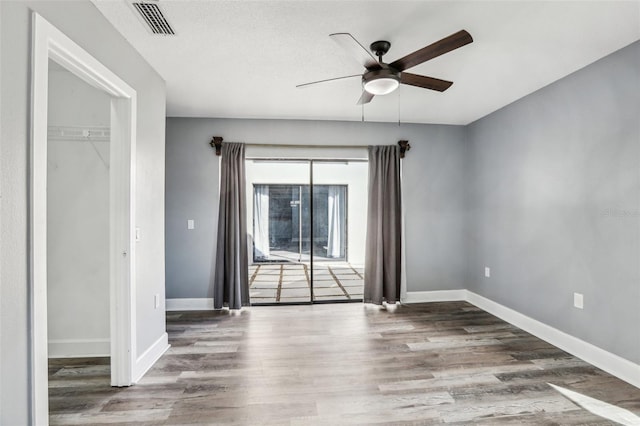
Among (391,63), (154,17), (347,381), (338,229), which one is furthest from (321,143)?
(347,381)

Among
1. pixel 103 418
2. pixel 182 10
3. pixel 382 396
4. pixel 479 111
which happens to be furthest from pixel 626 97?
pixel 103 418

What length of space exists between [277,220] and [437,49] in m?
3.33

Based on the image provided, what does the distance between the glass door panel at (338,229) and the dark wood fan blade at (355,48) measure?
7.84 ft

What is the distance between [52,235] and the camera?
8.84 feet

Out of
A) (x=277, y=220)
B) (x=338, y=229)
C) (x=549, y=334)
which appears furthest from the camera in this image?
(x=338, y=229)

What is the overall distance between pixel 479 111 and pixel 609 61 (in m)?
1.41

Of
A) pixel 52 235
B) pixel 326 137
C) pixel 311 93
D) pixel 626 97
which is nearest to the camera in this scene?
pixel 626 97

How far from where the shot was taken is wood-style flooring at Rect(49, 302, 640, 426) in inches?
76.5

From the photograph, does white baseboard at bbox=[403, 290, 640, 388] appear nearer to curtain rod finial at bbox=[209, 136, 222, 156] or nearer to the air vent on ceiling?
curtain rod finial at bbox=[209, 136, 222, 156]

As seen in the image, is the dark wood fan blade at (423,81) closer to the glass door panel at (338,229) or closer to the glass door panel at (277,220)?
the glass door panel at (338,229)

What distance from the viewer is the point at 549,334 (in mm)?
3018

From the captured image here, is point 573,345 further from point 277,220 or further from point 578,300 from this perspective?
point 277,220

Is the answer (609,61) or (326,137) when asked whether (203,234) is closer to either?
(326,137)

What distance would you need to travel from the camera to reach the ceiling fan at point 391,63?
1778 mm
